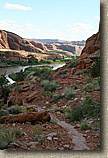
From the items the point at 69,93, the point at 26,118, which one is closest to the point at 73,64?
the point at 69,93

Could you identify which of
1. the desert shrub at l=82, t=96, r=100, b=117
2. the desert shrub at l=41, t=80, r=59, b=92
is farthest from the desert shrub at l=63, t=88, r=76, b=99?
the desert shrub at l=82, t=96, r=100, b=117

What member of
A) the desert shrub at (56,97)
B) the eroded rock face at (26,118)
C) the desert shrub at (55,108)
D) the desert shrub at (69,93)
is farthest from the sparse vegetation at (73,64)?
the eroded rock face at (26,118)

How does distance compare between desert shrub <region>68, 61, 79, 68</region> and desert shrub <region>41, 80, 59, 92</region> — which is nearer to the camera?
desert shrub <region>41, 80, 59, 92</region>

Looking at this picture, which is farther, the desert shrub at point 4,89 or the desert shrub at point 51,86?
the desert shrub at point 4,89

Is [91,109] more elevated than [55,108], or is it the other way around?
[91,109]

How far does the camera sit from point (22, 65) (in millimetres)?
7484

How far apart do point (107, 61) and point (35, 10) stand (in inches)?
85.1

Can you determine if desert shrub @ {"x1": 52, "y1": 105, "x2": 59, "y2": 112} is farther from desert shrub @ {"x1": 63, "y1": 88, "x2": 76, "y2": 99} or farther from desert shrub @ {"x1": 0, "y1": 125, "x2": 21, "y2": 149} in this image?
desert shrub @ {"x1": 0, "y1": 125, "x2": 21, "y2": 149}

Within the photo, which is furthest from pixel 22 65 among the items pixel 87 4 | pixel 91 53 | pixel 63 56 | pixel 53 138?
pixel 53 138

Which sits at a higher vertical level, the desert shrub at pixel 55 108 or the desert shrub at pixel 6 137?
the desert shrub at pixel 55 108

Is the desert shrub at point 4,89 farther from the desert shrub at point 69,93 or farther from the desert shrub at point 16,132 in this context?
the desert shrub at point 16,132

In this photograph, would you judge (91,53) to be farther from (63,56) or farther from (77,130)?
(77,130)

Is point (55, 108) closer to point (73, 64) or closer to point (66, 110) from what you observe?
point (66, 110)

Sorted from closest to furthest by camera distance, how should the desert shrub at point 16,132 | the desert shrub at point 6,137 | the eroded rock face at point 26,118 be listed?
1. the desert shrub at point 6,137
2. the desert shrub at point 16,132
3. the eroded rock face at point 26,118
